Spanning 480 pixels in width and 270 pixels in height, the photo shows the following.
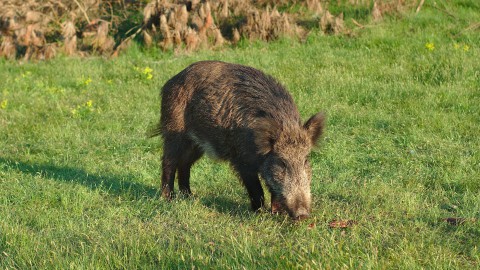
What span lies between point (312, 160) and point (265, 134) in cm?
205

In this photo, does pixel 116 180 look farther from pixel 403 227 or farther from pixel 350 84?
pixel 350 84

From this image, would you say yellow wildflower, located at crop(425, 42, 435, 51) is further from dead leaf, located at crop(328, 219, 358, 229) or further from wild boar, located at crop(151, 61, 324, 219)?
dead leaf, located at crop(328, 219, 358, 229)

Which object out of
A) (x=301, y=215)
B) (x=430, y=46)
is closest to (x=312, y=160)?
(x=301, y=215)

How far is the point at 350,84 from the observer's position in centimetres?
1010

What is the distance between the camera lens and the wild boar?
5.61 m

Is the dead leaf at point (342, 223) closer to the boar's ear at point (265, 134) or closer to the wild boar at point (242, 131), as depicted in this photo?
the wild boar at point (242, 131)

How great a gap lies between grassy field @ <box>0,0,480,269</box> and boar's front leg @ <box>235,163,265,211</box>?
0.33 feet

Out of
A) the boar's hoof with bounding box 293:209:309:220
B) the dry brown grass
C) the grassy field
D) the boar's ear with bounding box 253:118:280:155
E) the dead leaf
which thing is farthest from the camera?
the dry brown grass

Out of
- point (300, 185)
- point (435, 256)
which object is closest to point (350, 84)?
point (300, 185)

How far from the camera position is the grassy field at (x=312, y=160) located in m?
4.57

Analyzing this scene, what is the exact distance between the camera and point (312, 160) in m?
7.60

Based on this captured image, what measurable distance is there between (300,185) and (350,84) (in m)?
4.90

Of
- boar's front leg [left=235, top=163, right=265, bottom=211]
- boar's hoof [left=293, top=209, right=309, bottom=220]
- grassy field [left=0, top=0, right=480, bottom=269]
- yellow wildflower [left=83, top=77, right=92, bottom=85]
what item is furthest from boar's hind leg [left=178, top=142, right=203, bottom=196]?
yellow wildflower [left=83, top=77, right=92, bottom=85]

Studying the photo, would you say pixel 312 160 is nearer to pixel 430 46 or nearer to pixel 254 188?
pixel 254 188
